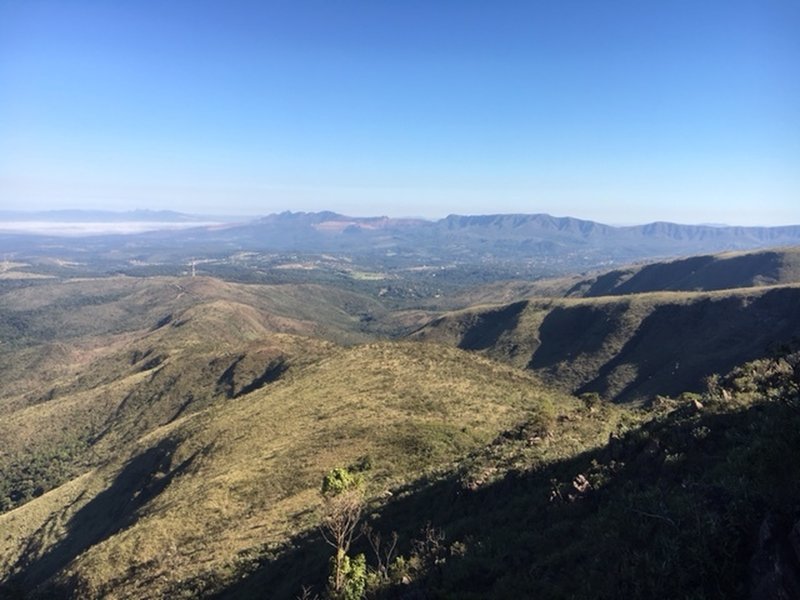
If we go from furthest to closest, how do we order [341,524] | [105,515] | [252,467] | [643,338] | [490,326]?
[490,326]
[643,338]
[105,515]
[252,467]
[341,524]

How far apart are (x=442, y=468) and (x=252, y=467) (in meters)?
18.4

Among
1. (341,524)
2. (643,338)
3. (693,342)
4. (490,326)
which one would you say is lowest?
(490,326)

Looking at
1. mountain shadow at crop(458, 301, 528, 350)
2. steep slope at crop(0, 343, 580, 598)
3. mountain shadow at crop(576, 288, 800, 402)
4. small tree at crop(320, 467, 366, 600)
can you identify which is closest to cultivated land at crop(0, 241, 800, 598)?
steep slope at crop(0, 343, 580, 598)

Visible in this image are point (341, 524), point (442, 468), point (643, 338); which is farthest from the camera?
point (643, 338)

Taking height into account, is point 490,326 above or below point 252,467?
below

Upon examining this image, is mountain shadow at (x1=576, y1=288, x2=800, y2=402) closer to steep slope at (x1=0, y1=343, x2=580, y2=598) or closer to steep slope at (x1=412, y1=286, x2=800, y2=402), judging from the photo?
steep slope at (x1=412, y1=286, x2=800, y2=402)

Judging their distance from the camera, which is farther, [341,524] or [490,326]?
[490,326]

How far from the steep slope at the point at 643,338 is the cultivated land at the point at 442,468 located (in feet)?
2.03

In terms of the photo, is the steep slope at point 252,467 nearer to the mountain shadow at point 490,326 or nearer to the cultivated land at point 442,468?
the cultivated land at point 442,468

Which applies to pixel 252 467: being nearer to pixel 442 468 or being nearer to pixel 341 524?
pixel 442 468

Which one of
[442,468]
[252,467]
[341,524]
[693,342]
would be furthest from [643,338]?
[341,524]

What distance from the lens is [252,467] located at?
43031 mm

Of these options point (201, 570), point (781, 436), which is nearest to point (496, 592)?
point (781, 436)

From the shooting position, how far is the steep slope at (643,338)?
8600 cm
